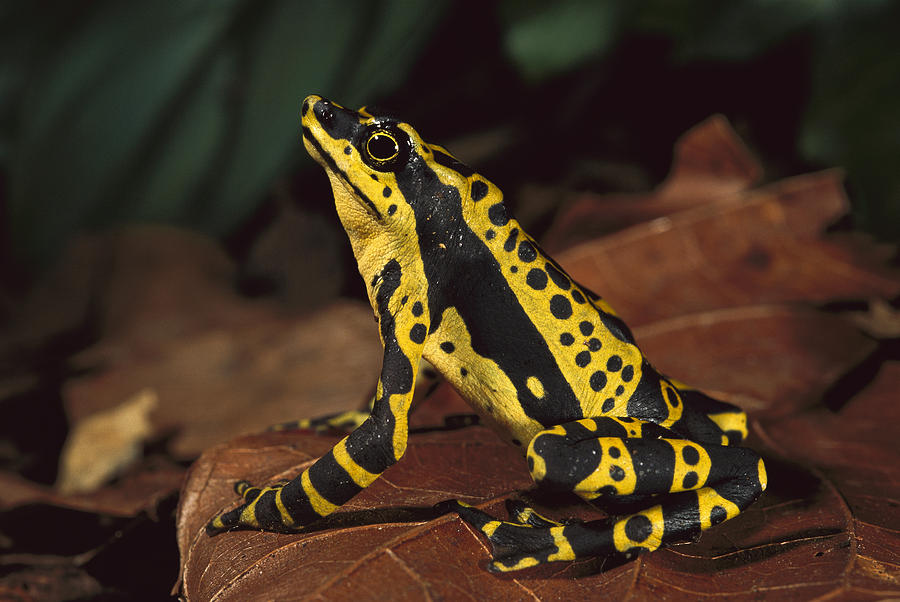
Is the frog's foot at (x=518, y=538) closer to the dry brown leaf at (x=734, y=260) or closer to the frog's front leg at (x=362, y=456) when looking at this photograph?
the frog's front leg at (x=362, y=456)

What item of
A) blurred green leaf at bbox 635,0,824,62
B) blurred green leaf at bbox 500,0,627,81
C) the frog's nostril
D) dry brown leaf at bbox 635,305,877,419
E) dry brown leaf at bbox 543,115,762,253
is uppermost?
the frog's nostril

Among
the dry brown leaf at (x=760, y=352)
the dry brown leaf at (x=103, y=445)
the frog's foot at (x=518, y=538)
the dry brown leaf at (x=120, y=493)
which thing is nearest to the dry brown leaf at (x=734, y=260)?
the dry brown leaf at (x=760, y=352)

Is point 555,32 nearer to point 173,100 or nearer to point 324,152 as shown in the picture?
point 324,152

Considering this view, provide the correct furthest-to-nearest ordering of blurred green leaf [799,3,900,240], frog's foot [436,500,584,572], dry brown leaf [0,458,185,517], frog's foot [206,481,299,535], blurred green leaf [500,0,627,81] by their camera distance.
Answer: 1. blurred green leaf [500,0,627,81]
2. blurred green leaf [799,3,900,240]
3. dry brown leaf [0,458,185,517]
4. frog's foot [206,481,299,535]
5. frog's foot [436,500,584,572]

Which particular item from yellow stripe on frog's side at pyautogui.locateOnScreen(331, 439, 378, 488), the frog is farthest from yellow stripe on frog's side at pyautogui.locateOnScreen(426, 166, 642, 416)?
yellow stripe on frog's side at pyautogui.locateOnScreen(331, 439, 378, 488)

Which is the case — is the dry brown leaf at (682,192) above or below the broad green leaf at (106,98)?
below

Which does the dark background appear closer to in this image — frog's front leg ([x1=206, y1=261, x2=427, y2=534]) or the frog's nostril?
the frog's nostril

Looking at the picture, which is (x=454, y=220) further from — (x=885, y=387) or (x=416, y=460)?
(x=885, y=387)

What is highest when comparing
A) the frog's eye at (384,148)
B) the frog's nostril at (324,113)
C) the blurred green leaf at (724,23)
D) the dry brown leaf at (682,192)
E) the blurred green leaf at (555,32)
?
the frog's nostril at (324,113)
